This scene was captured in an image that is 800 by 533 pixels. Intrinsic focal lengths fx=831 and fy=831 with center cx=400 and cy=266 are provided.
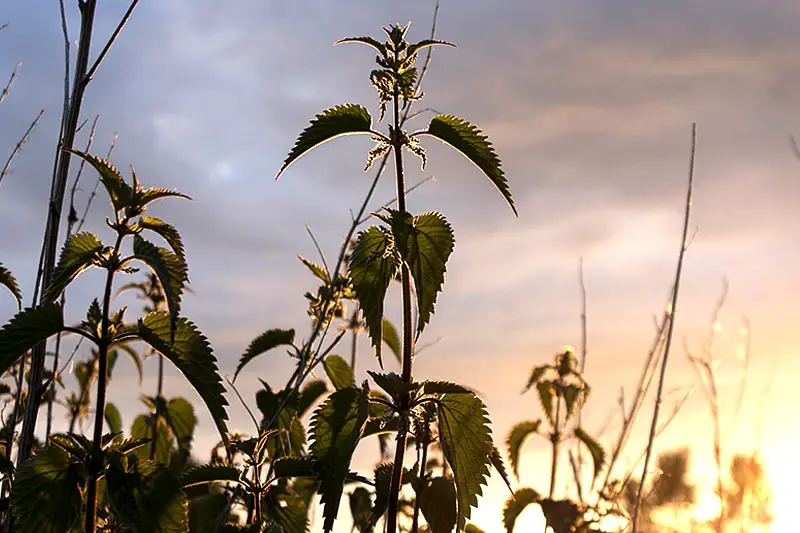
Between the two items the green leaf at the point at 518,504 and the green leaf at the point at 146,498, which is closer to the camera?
the green leaf at the point at 146,498

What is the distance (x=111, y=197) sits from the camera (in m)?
2.23

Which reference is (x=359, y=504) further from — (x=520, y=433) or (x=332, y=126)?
(x=332, y=126)

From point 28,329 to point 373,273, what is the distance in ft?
2.96

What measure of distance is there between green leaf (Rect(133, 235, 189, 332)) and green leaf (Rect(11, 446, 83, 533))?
1.75 feet

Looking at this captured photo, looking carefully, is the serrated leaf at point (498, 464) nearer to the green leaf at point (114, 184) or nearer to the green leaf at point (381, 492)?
the green leaf at point (381, 492)

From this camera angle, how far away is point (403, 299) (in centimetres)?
218

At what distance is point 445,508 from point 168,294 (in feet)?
3.16

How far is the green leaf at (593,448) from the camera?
390 centimetres

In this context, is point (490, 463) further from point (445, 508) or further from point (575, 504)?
point (575, 504)

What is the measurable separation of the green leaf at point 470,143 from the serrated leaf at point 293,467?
0.90 m

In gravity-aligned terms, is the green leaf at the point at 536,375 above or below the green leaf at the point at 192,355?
above

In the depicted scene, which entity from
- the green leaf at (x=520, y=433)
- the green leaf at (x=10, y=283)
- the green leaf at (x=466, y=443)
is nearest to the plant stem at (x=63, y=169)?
the green leaf at (x=10, y=283)

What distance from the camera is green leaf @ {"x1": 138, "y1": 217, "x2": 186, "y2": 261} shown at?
226 centimetres

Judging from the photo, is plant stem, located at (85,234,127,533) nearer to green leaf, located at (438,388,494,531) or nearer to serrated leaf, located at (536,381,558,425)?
green leaf, located at (438,388,494,531)
